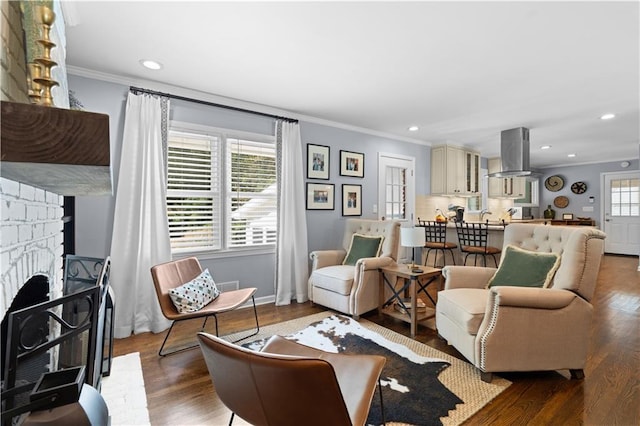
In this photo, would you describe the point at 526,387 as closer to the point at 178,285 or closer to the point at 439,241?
the point at 178,285

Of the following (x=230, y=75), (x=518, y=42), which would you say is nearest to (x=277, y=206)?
(x=230, y=75)

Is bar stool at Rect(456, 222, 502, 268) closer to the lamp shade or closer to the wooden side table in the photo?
the wooden side table

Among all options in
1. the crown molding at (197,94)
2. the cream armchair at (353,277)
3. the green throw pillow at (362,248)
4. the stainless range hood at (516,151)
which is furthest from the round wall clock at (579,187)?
the green throw pillow at (362,248)

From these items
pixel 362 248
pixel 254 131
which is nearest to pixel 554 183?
pixel 362 248

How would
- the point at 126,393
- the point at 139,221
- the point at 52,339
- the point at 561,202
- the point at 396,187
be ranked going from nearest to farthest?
the point at 52,339 < the point at 126,393 < the point at 139,221 < the point at 396,187 < the point at 561,202

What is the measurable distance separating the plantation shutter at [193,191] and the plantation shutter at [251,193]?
17 cm

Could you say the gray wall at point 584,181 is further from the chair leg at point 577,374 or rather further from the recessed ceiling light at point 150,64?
the recessed ceiling light at point 150,64

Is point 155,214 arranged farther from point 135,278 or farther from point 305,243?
point 305,243

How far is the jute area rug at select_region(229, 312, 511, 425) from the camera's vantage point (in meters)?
1.79

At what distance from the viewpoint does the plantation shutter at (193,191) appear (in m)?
3.29

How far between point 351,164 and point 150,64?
9.40 feet

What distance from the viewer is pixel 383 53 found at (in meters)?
2.50

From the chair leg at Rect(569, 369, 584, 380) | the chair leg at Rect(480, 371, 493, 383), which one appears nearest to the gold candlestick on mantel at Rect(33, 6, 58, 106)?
the chair leg at Rect(480, 371, 493, 383)

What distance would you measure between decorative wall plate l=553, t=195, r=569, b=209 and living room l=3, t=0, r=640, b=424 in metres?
2.50
